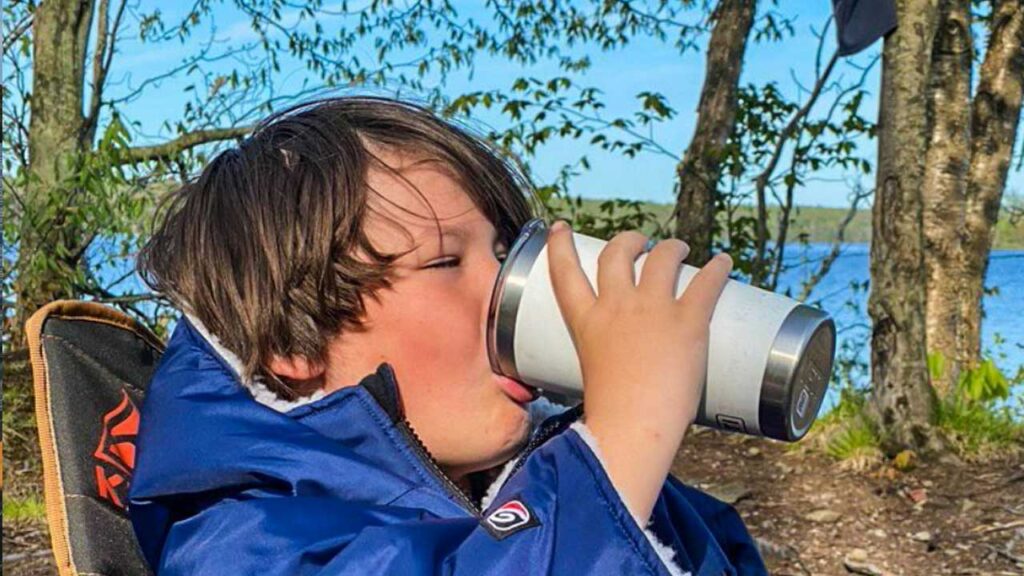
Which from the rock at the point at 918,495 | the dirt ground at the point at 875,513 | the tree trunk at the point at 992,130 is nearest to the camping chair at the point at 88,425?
the dirt ground at the point at 875,513

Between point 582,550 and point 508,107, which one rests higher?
point 508,107

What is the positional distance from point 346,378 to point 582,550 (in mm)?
351

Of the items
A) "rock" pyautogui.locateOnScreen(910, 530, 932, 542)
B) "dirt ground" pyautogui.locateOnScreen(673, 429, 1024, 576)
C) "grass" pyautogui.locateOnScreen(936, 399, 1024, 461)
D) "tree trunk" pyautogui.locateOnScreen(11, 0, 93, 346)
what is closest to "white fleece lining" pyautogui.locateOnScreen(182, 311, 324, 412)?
"dirt ground" pyautogui.locateOnScreen(673, 429, 1024, 576)

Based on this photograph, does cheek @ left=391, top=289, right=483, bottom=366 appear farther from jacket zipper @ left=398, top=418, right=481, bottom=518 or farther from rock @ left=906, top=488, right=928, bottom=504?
rock @ left=906, top=488, right=928, bottom=504

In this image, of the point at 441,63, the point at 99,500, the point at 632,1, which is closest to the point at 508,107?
the point at 441,63

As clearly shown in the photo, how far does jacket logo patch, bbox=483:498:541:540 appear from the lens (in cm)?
93

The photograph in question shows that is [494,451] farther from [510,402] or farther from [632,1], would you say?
[632,1]

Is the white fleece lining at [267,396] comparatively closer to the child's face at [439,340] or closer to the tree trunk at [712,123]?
the child's face at [439,340]

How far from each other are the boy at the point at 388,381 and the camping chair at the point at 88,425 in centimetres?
16

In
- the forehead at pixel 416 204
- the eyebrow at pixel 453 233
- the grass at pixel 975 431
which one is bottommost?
the grass at pixel 975 431

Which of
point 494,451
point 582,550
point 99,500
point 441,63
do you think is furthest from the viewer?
point 441,63

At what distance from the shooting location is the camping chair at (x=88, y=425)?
1.32 meters

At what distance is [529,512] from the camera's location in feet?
3.10

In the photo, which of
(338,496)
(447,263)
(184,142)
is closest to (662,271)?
(447,263)
